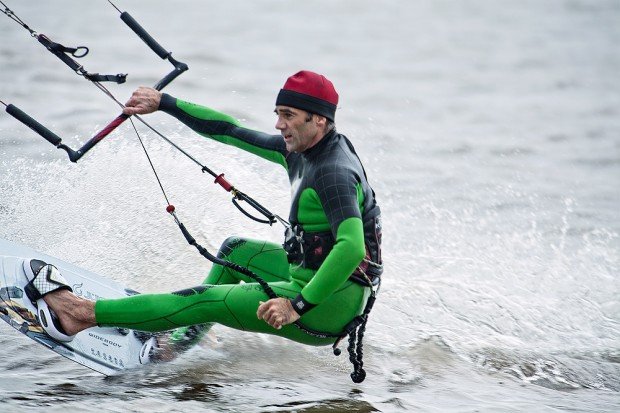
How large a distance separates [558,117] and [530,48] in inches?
158

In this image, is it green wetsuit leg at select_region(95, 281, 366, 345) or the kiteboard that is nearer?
green wetsuit leg at select_region(95, 281, 366, 345)

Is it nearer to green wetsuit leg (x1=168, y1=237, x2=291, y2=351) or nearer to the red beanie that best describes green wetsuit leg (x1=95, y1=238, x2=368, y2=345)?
green wetsuit leg (x1=168, y1=237, x2=291, y2=351)

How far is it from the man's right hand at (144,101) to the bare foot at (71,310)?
968 mm

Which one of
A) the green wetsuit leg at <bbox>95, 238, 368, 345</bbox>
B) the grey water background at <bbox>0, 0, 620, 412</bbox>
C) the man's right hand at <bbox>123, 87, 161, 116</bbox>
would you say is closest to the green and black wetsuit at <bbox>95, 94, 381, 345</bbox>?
the green wetsuit leg at <bbox>95, 238, 368, 345</bbox>

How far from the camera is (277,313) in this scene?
4.27 meters

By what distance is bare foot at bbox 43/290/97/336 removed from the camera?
4746 millimetres

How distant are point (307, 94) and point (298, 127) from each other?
151 mm

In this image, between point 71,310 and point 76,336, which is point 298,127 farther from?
point 76,336

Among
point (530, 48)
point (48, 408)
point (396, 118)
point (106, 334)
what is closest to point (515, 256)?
point (106, 334)

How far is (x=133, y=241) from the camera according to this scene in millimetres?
6871

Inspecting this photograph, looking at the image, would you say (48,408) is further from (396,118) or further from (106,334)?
(396,118)

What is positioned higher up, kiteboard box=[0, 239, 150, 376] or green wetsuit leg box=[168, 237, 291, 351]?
green wetsuit leg box=[168, 237, 291, 351]

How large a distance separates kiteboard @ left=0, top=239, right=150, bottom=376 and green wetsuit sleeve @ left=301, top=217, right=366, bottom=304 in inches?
50.7

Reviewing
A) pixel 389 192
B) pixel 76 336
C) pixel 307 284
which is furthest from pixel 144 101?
pixel 389 192
